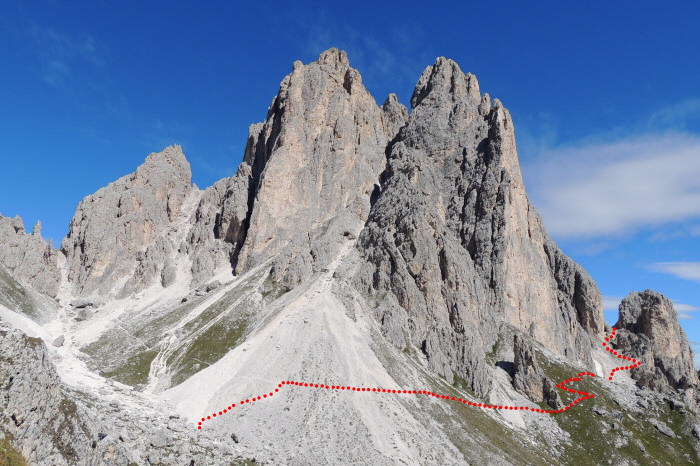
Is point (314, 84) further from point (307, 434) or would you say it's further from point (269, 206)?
point (307, 434)

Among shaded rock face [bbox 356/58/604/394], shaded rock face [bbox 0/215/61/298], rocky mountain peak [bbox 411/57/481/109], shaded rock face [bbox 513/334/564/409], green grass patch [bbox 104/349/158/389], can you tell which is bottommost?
green grass patch [bbox 104/349/158/389]

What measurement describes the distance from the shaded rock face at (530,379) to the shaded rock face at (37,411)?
89.2m

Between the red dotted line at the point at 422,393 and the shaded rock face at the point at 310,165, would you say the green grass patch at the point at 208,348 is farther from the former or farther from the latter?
the shaded rock face at the point at 310,165

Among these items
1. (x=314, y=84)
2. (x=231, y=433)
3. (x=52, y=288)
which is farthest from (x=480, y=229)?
(x=52, y=288)

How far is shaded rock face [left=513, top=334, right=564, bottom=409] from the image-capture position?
8988cm

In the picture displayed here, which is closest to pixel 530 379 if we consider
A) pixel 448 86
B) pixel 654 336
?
pixel 654 336

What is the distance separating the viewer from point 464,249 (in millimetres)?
123812

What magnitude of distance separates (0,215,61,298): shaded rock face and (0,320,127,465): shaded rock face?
429 ft

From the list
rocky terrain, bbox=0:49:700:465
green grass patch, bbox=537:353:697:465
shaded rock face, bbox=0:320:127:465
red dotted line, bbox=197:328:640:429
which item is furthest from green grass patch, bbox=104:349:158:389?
green grass patch, bbox=537:353:697:465

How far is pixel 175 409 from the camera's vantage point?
6078 cm

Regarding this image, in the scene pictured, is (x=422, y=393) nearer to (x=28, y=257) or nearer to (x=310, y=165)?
(x=310, y=165)

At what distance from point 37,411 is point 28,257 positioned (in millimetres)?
143027

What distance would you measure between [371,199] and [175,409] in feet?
342

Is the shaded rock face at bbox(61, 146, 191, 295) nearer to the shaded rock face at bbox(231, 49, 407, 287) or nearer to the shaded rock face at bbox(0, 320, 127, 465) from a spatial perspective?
the shaded rock face at bbox(231, 49, 407, 287)
